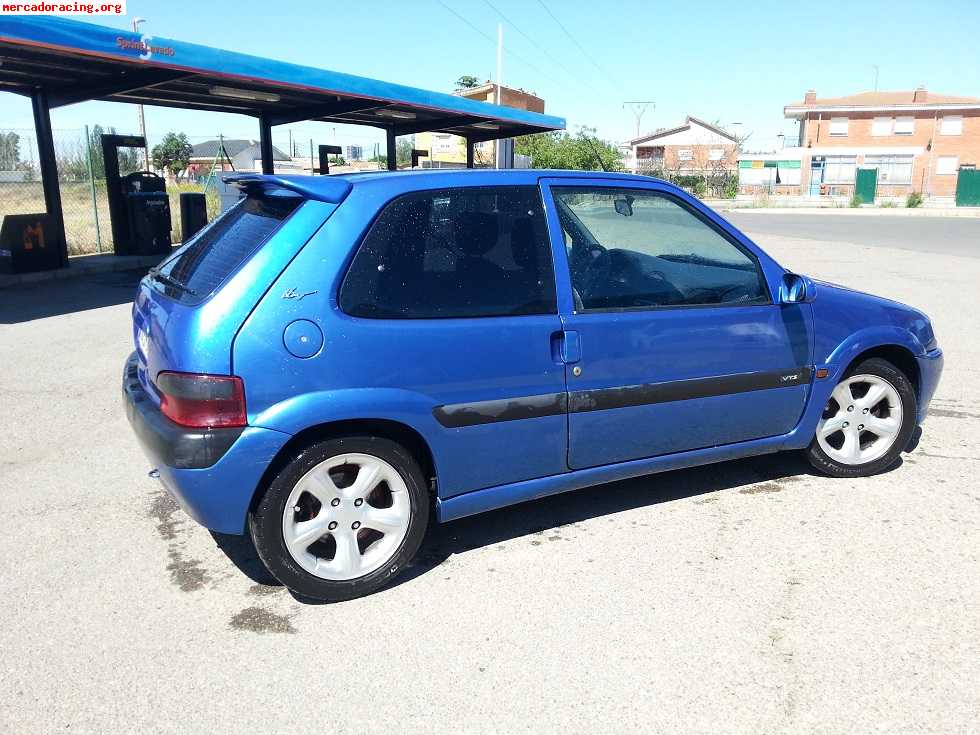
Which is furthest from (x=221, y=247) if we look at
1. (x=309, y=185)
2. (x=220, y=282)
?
(x=309, y=185)

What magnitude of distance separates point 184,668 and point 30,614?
803mm

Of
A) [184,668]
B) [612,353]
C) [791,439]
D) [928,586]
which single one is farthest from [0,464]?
[928,586]

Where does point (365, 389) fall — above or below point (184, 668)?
above

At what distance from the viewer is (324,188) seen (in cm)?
319

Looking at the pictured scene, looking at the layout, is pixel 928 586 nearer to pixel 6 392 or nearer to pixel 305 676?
pixel 305 676

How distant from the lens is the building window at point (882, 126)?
59.5m

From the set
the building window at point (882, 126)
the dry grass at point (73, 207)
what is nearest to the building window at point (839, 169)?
the building window at point (882, 126)

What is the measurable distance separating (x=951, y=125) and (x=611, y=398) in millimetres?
66757

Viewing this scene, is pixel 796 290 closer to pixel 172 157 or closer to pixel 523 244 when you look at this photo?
pixel 523 244

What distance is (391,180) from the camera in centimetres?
330

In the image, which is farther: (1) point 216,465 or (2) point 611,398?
(2) point 611,398

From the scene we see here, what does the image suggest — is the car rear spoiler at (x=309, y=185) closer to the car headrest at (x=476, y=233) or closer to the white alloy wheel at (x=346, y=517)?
the car headrest at (x=476, y=233)

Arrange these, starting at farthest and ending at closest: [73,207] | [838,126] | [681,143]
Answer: [681,143] < [838,126] < [73,207]

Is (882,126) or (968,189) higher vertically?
(882,126)
